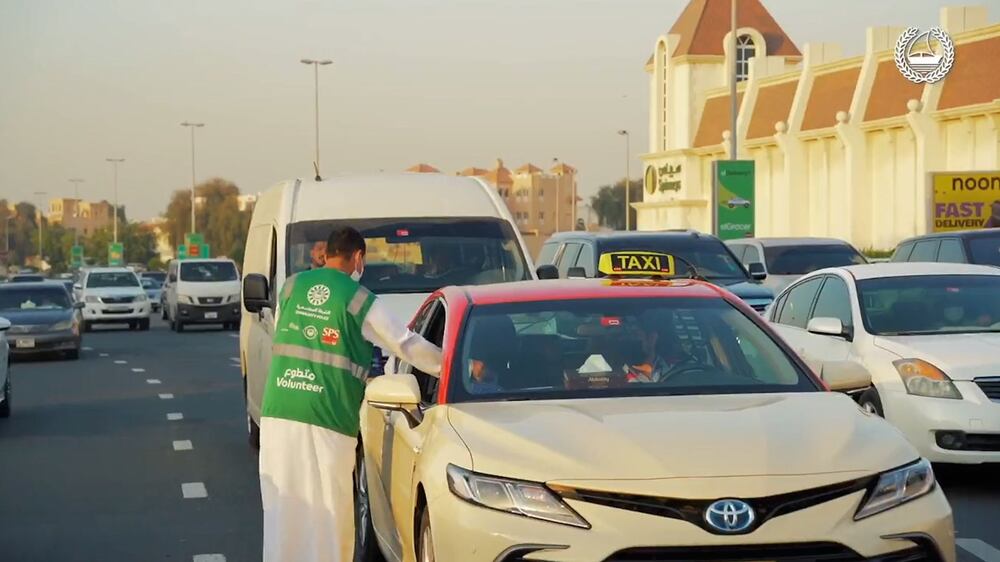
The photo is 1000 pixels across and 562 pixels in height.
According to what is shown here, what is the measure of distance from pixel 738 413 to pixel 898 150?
59959mm

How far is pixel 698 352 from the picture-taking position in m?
7.60

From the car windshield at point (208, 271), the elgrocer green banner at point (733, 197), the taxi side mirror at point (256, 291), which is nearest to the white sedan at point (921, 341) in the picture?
the taxi side mirror at point (256, 291)

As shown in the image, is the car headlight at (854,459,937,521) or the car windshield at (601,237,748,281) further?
the car windshield at (601,237,748,281)

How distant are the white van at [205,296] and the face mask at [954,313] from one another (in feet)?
108

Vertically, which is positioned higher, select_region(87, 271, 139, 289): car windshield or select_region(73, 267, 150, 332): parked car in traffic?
select_region(87, 271, 139, 289): car windshield

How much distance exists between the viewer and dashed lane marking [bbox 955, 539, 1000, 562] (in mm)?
8742

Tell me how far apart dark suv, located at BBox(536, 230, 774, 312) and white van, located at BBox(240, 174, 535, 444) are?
7.63 meters

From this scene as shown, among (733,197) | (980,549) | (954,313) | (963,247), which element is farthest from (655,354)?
(733,197)

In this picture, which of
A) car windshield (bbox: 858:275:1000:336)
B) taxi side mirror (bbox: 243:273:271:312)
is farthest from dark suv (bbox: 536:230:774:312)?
taxi side mirror (bbox: 243:273:271:312)

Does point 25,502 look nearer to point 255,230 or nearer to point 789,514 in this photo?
point 255,230

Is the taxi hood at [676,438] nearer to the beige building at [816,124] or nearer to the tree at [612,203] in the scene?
the beige building at [816,124]

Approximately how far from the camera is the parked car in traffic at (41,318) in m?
31.1

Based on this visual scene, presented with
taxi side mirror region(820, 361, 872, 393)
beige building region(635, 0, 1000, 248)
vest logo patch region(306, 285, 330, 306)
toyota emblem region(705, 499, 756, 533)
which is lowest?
toyota emblem region(705, 499, 756, 533)

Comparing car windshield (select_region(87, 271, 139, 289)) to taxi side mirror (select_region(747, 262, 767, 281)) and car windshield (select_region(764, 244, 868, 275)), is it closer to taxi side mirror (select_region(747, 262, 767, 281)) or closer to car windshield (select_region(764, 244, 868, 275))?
car windshield (select_region(764, 244, 868, 275))
